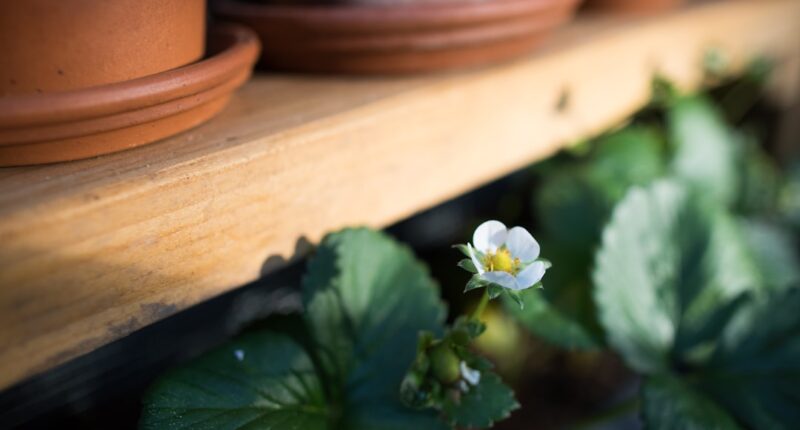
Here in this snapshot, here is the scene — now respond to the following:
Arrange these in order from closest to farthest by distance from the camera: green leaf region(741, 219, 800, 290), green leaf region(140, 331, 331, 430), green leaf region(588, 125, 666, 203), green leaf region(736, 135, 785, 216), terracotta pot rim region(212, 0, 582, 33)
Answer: green leaf region(140, 331, 331, 430) → terracotta pot rim region(212, 0, 582, 33) → green leaf region(588, 125, 666, 203) → green leaf region(741, 219, 800, 290) → green leaf region(736, 135, 785, 216)

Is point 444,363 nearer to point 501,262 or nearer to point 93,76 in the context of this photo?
point 501,262

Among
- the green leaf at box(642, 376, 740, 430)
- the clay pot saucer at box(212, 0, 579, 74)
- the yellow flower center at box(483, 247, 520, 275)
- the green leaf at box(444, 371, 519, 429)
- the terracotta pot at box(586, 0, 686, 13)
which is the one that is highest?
the terracotta pot at box(586, 0, 686, 13)

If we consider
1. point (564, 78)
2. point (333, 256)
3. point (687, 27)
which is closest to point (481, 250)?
point (333, 256)

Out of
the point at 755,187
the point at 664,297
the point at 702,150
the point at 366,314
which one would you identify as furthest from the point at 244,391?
the point at 755,187

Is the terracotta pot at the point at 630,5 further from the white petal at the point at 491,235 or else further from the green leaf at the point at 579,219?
the white petal at the point at 491,235

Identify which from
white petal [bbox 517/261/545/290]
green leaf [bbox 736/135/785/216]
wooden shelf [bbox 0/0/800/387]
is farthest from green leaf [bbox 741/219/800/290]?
white petal [bbox 517/261/545/290]

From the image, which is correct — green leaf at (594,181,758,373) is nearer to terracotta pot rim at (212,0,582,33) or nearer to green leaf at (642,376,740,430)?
green leaf at (642,376,740,430)
